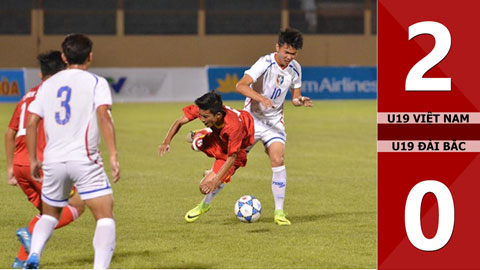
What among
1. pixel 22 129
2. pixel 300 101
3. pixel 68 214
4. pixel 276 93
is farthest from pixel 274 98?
pixel 22 129

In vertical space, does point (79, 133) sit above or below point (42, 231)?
above

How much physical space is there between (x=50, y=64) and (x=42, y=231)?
129cm

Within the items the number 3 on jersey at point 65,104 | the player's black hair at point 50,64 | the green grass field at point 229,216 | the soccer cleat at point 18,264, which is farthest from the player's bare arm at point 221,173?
the number 3 on jersey at point 65,104

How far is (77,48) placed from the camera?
6.52m

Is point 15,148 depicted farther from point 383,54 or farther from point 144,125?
point 144,125

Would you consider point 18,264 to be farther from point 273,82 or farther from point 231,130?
point 273,82

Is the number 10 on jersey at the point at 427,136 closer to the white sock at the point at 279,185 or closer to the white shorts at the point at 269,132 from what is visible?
the white sock at the point at 279,185

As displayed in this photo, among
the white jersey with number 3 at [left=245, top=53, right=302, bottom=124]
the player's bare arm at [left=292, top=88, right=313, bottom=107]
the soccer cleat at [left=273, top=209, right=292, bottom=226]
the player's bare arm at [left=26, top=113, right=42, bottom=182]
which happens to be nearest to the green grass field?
the soccer cleat at [left=273, top=209, right=292, bottom=226]

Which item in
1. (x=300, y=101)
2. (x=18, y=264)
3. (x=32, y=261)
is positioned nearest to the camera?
(x=32, y=261)

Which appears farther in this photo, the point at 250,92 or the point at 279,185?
the point at 279,185

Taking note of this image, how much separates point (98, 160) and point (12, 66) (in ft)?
110

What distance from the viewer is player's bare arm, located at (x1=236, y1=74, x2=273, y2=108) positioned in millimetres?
9734

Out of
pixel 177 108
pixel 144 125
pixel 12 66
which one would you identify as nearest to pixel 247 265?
pixel 144 125

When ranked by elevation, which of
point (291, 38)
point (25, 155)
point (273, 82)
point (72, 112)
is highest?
point (291, 38)
